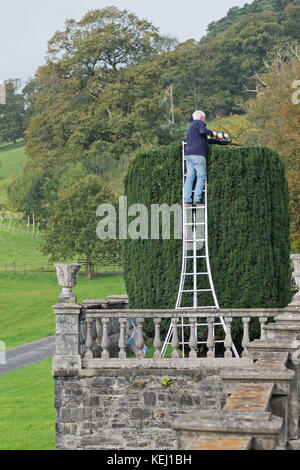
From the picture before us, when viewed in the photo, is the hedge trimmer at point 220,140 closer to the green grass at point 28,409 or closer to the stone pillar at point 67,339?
the stone pillar at point 67,339

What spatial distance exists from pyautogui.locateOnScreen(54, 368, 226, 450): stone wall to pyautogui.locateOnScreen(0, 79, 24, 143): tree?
9002 cm

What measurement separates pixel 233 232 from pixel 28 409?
22.5 ft

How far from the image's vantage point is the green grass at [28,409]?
1512 centimetres

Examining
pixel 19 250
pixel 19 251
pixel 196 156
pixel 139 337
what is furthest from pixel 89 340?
pixel 19 250

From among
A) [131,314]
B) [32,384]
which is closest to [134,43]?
[32,384]

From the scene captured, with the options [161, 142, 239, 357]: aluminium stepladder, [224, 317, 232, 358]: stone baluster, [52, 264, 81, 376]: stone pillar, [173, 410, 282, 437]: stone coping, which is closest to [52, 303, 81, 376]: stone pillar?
[52, 264, 81, 376]: stone pillar

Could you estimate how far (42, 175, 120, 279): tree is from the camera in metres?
50.9

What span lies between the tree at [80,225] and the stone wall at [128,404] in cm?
3754

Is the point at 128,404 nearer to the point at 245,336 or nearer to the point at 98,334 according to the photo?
the point at 98,334

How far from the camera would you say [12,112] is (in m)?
105

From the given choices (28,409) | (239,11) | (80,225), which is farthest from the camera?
(239,11)

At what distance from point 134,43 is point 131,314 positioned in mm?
67499
